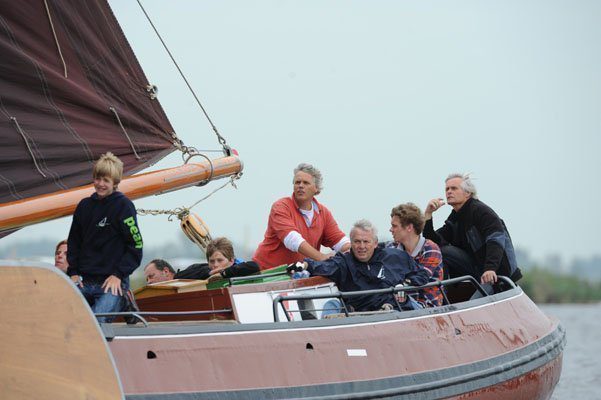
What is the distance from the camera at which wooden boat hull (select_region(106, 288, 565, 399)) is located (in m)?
7.94

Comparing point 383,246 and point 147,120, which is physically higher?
point 147,120

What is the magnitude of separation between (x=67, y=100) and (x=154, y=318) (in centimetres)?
231

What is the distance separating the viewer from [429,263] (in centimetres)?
1044

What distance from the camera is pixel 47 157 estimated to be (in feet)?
34.0

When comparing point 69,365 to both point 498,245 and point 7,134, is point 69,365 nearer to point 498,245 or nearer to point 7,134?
point 7,134

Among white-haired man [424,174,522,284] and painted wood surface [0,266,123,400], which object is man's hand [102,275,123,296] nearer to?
painted wood surface [0,266,123,400]

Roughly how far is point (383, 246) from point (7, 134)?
11.1 ft

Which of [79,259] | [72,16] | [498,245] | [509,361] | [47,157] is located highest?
[72,16]

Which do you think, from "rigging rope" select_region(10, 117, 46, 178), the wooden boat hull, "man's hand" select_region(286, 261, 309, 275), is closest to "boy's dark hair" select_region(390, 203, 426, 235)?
the wooden boat hull

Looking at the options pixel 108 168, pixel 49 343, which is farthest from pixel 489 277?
pixel 49 343

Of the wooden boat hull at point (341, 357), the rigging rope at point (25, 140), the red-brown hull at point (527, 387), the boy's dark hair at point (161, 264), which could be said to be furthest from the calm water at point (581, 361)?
the rigging rope at point (25, 140)

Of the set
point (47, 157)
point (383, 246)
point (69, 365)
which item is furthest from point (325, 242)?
point (69, 365)

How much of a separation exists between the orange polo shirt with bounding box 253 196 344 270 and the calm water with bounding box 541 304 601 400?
3498 millimetres

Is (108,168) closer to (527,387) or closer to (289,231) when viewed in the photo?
(289,231)
